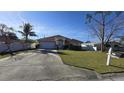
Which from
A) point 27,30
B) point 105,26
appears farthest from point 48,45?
point 105,26

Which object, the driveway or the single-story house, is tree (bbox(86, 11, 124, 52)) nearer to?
the single-story house

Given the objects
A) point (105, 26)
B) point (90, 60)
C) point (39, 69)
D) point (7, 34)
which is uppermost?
point (105, 26)

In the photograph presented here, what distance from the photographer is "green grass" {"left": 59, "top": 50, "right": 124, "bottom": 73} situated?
6241mm

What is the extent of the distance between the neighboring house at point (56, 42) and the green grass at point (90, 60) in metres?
0.25

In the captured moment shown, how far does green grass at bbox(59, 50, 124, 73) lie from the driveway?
11.6 inches

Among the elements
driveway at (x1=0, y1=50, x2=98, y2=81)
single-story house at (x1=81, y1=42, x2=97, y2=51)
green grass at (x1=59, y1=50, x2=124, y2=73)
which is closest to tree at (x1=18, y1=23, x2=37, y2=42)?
driveway at (x1=0, y1=50, x2=98, y2=81)

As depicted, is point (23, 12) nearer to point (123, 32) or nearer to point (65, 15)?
point (65, 15)

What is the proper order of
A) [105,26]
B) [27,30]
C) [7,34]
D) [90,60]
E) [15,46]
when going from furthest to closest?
[7,34] < [15,46] < [90,60] < [105,26] < [27,30]

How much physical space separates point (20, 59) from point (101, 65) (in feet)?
8.13

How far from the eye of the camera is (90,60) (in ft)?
21.5

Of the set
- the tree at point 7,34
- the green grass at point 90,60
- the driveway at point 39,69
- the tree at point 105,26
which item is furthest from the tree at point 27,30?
the tree at point 105,26

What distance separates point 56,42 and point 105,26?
157 cm

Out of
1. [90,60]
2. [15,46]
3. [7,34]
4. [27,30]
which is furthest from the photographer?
[7,34]

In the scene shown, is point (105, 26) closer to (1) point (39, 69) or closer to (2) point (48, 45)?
(2) point (48, 45)
